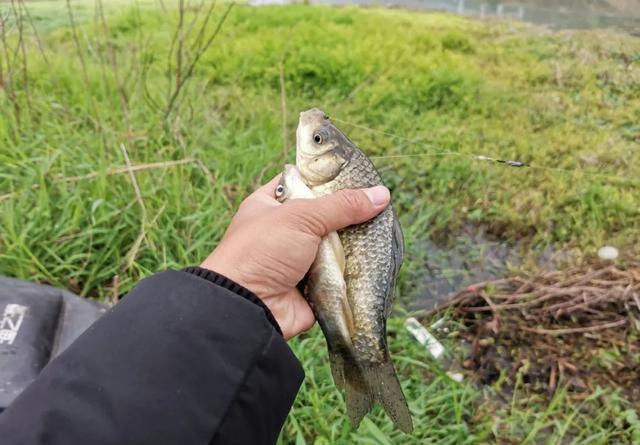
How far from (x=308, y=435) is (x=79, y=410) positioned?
53.0 inches

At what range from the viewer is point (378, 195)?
64.1 inches

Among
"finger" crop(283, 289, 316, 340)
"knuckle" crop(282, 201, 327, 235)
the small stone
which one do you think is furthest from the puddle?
"knuckle" crop(282, 201, 327, 235)

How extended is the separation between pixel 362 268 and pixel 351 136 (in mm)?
3123

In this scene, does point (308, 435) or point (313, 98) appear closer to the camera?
point (308, 435)

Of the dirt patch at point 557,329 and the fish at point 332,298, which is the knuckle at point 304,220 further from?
the dirt patch at point 557,329

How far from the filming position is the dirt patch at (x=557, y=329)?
2779mm

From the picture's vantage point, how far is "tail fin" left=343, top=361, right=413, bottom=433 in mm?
1577

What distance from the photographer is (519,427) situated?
254 centimetres

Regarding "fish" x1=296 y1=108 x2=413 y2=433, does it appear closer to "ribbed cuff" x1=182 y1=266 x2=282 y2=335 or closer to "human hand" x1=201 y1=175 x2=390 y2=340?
"human hand" x1=201 y1=175 x2=390 y2=340

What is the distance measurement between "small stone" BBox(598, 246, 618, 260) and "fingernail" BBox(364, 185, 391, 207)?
2225 mm

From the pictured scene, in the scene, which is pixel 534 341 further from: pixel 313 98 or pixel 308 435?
pixel 313 98

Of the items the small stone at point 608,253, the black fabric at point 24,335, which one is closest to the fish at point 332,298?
the black fabric at point 24,335

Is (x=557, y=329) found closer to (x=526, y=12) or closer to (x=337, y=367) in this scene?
(x=337, y=367)

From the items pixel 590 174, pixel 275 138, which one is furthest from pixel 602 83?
pixel 275 138
